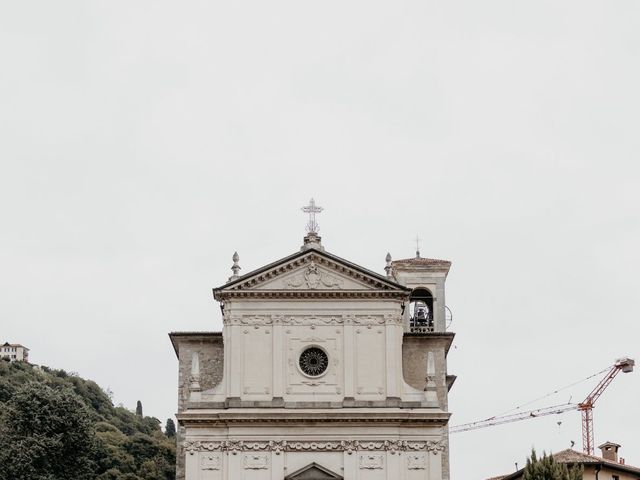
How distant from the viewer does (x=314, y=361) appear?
3947cm

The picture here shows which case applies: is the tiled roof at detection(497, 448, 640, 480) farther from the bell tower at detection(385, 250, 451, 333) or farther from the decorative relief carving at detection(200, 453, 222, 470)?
the decorative relief carving at detection(200, 453, 222, 470)

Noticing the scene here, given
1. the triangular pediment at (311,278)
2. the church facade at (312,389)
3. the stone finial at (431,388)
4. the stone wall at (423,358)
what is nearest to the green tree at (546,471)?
the church facade at (312,389)

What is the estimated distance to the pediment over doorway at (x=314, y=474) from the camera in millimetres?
38344

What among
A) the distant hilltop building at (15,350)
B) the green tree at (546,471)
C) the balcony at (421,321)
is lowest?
the green tree at (546,471)

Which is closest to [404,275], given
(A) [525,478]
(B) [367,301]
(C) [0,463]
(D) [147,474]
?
(B) [367,301]

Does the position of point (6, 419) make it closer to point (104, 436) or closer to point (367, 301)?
point (104, 436)

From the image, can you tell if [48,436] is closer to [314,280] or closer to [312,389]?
[312,389]

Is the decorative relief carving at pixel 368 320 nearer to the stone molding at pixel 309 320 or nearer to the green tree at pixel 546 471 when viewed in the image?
the stone molding at pixel 309 320

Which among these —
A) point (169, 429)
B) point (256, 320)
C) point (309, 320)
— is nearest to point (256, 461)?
point (256, 320)

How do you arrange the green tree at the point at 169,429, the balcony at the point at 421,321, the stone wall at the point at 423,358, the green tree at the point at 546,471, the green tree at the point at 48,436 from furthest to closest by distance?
the green tree at the point at 169,429 < the green tree at the point at 48,436 < the balcony at the point at 421,321 < the stone wall at the point at 423,358 < the green tree at the point at 546,471

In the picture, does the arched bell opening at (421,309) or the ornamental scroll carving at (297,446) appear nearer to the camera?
the ornamental scroll carving at (297,446)

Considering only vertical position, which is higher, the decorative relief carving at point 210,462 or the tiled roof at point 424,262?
the tiled roof at point 424,262

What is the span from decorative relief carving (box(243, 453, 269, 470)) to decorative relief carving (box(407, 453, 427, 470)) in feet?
14.2

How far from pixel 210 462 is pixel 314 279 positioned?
21.2 feet
